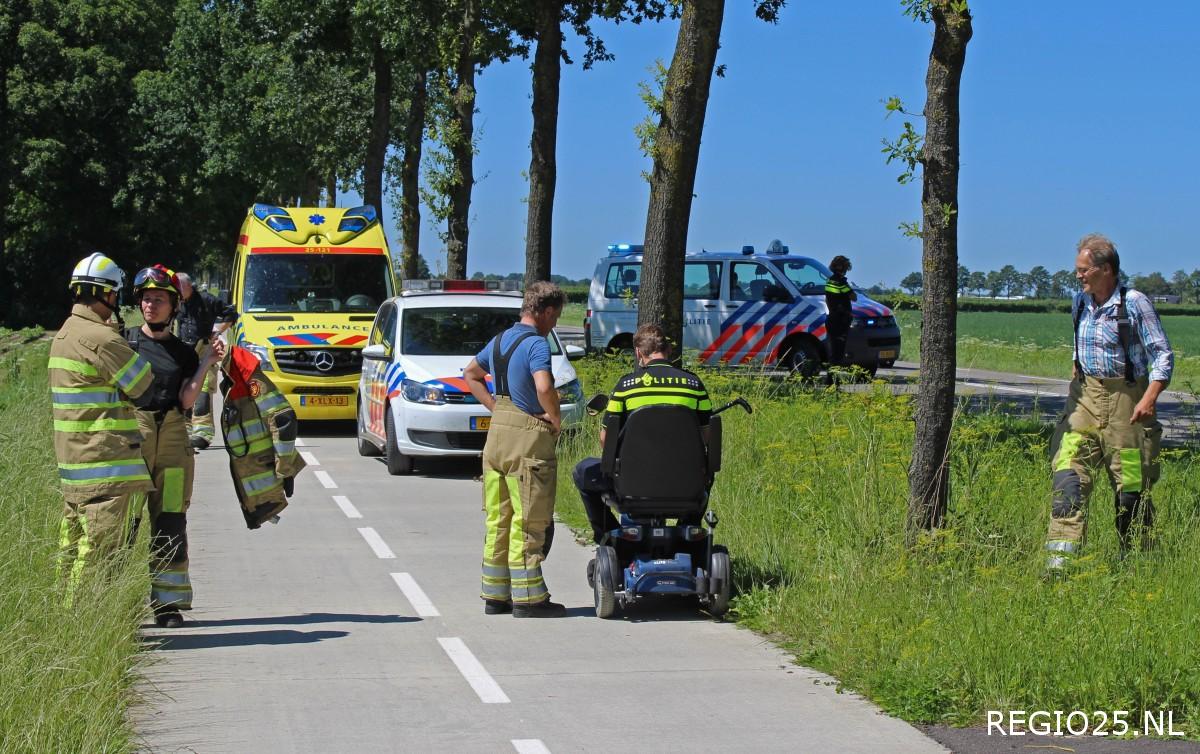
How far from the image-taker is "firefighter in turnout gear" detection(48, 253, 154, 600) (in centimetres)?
758

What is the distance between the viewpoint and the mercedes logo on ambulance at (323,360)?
19234 mm

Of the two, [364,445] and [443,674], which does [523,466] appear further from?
[364,445]

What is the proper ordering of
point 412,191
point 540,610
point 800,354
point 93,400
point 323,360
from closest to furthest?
1. point 93,400
2. point 540,610
3. point 323,360
4. point 800,354
5. point 412,191

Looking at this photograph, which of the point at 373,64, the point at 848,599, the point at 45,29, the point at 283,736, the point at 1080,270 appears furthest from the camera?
the point at 45,29

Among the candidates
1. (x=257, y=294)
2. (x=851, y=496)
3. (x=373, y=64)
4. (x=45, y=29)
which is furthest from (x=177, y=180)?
(x=851, y=496)

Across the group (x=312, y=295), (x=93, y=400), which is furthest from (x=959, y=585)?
(x=312, y=295)

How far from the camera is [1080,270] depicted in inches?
331

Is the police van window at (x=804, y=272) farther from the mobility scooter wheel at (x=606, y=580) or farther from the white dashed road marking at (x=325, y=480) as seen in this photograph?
the mobility scooter wheel at (x=606, y=580)

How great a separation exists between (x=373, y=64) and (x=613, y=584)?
27741mm

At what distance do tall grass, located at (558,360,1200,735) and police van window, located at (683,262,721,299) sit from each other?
14263mm

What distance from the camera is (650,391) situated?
27.7 feet

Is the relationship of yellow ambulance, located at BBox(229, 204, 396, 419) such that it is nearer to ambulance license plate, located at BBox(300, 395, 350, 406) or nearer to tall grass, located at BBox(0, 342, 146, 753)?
ambulance license plate, located at BBox(300, 395, 350, 406)

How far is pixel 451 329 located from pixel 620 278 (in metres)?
11.5

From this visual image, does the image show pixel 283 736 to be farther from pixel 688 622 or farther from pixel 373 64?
pixel 373 64
